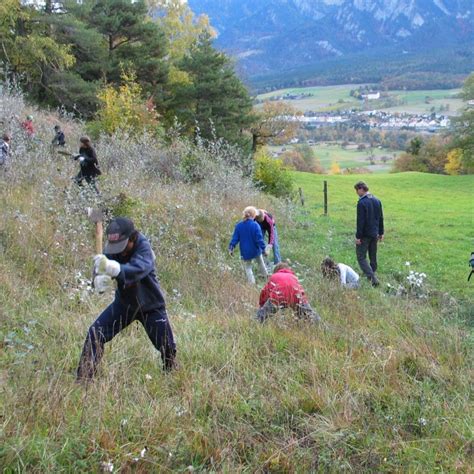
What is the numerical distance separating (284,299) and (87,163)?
20.2 feet

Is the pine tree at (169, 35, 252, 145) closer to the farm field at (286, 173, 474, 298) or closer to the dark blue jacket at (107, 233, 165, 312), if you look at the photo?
the farm field at (286, 173, 474, 298)

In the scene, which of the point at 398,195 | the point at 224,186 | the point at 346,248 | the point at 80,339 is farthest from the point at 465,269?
the point at 398,195

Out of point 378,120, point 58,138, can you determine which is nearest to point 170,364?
point 58,138

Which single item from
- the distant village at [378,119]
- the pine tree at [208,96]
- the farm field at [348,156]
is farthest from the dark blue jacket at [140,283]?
the distant village at [378,119]

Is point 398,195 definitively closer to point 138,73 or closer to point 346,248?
point 138,73

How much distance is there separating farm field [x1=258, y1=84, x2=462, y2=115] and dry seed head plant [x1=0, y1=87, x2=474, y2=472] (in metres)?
141

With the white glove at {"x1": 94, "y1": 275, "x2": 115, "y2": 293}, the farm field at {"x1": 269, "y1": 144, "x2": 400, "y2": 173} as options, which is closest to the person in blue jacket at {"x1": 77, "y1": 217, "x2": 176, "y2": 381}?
the white glove at {"x1": 94, "y1": 275, "x2": 115, "y2": 293}

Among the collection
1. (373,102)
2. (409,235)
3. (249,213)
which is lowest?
(409,235)

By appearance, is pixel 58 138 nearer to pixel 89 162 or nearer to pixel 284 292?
pixel 89 162

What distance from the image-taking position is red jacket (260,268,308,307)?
18.9 feet

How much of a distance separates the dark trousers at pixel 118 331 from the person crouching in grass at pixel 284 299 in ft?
4.93

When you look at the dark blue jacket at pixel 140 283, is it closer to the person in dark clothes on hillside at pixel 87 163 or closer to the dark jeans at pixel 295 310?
the dark jeans at pixel 295 310

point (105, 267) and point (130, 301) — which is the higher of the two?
point (105, 267)

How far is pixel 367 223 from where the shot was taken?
8.88 metres
